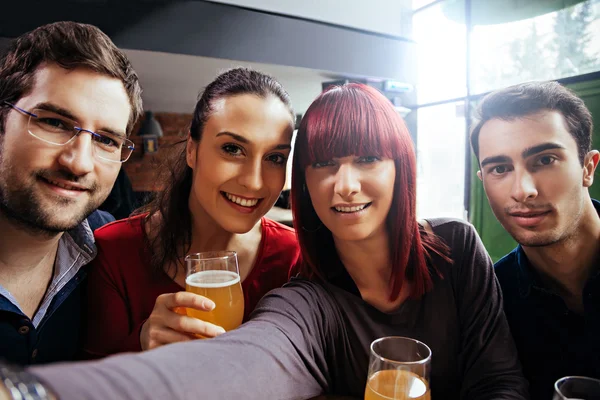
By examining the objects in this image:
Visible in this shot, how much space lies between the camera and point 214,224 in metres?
1.60

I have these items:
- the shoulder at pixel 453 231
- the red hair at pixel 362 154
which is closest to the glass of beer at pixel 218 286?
the red hair at pixel 362 154

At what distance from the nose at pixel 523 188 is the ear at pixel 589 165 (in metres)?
0.24

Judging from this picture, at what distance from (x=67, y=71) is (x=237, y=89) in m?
0.56

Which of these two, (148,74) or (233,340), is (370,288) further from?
(148,74)

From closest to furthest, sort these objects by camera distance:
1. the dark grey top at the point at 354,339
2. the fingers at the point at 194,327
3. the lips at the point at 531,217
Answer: the dark grey top at the point at 354,339 < the fingers at the point at 194,327 < the lips at the point at 531,217

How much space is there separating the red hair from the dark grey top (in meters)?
0.07

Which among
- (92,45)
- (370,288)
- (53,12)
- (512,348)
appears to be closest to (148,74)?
(53,12)

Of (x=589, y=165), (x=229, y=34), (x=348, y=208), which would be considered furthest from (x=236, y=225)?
(x=229, y=34)

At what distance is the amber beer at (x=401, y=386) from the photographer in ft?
2.37

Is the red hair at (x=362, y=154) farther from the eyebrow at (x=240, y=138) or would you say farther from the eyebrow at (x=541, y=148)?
the eyebrow at (x=541, y=148)

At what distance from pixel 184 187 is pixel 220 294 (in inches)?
31.0

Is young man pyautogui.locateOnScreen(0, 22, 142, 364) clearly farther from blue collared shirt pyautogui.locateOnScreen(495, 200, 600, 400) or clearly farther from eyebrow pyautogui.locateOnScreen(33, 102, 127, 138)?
blue collared shirt pyautogui.locateOnScreen(495, 200, 600, 400)

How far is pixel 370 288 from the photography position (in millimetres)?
1306

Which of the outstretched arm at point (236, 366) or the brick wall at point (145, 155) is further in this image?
the brick wall at point (145, 155)
